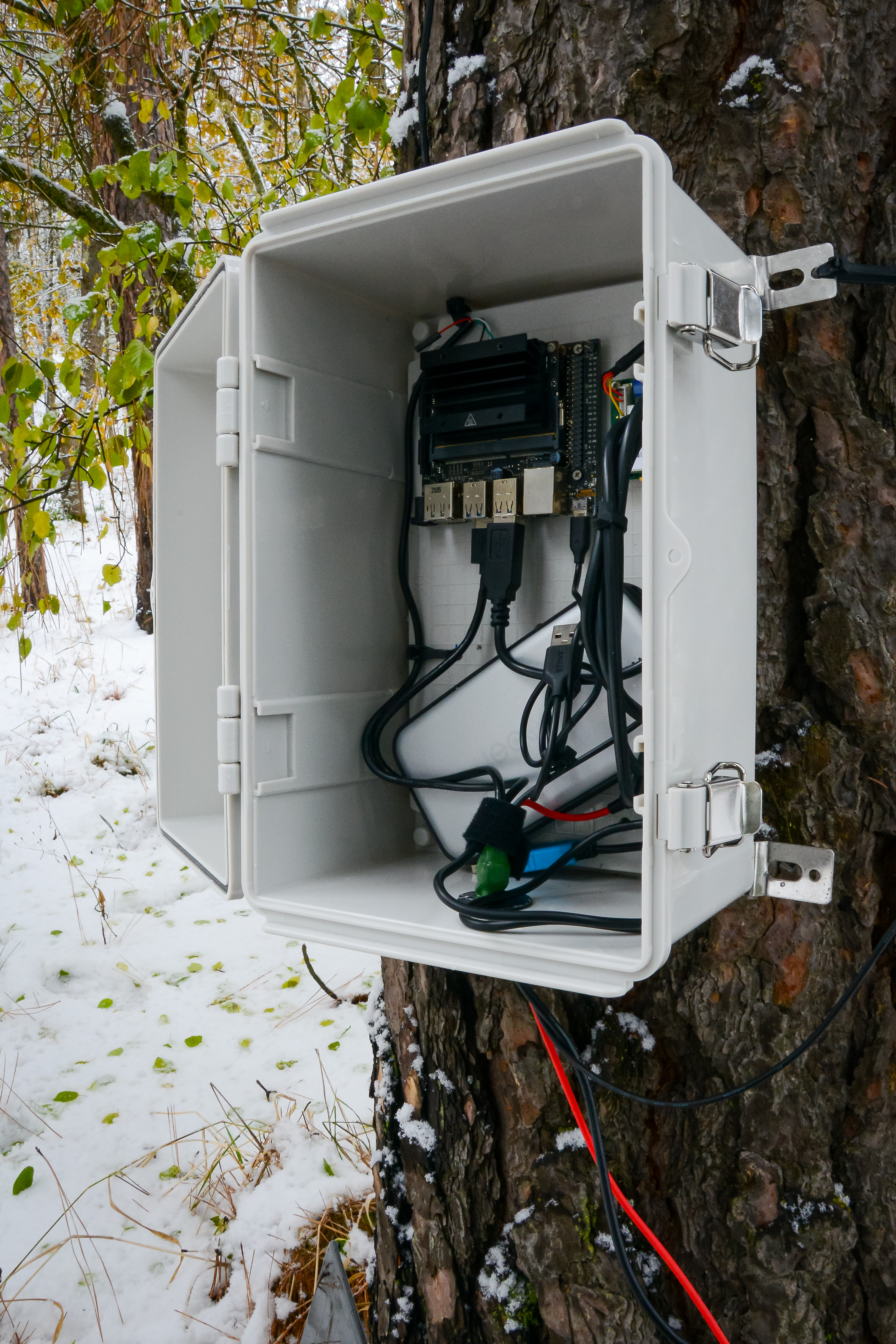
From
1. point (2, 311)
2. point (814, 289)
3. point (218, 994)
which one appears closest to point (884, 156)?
point (814, 289)

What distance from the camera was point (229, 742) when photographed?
2.89 ft

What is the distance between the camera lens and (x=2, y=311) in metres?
4.02

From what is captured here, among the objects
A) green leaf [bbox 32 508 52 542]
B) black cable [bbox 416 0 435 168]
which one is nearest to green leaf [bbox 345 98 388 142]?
black cable [bbox 416 0 435 168]

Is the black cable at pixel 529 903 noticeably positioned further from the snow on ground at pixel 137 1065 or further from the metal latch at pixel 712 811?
the snow on ground at pixel 137 1065

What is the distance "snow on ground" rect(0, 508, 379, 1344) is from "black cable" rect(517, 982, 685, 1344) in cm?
78

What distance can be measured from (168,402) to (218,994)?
1754 millimetres

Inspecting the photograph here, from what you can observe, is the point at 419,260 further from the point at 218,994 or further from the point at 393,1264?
the point at 218,994

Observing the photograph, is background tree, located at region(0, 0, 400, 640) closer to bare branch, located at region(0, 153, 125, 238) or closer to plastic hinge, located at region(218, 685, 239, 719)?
bare branch, located at region(0, 153, 125, 238)

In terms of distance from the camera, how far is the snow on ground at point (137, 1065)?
155cm

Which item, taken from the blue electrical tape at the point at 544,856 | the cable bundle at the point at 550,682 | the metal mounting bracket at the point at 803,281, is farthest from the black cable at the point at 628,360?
the blue electrical tape at the point at 544,856

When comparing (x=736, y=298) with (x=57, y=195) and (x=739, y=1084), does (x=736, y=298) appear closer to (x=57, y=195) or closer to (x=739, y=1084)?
(x=739, y=1084)

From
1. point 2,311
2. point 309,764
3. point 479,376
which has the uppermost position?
point 2,311

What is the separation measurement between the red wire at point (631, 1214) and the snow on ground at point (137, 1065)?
80cm

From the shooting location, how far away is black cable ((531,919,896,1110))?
85 centimetres
